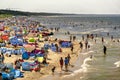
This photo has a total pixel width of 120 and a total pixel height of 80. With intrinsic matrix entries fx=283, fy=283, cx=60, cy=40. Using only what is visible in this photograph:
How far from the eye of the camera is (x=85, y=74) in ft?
83.1

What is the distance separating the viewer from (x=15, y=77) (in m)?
22.5

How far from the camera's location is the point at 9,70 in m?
23.2

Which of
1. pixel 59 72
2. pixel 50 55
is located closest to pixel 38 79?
pixel 59 72

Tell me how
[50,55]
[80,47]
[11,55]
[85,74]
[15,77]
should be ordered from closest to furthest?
[15,77] < [85,74] < [11,55] < [50,55] < [80,47]

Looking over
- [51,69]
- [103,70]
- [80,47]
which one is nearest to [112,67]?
[103,70]

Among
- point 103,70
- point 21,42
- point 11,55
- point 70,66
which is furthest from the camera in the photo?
point 21,42

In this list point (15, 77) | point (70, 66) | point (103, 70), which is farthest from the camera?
point (70, 66)

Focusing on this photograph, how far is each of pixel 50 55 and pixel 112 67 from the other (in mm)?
9361

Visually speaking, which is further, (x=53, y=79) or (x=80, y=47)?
(x=80, y=47)

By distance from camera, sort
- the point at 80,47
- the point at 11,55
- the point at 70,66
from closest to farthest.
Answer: the point at 70,66 → the point at 11,55 → the point at 80,47

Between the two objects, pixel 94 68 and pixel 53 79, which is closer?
pixel 53 79

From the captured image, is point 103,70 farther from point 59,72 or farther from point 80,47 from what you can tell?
point 80,47

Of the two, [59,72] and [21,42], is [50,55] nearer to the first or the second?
[21,42]

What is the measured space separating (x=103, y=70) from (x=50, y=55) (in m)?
9.90
